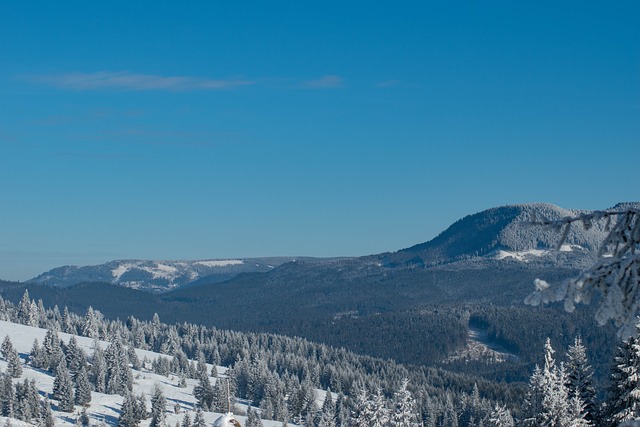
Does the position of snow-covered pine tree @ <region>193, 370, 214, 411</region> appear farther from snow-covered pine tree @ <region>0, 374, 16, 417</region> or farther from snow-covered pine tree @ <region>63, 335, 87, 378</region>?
snow-covered pine tree @ <region>0, 374, 16, 417</region>

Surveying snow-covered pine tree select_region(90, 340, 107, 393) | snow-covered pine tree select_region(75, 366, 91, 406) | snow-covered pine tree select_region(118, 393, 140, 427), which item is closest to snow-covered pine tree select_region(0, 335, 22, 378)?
snow-covered pine tree select_region(90, 340, 107, 393)

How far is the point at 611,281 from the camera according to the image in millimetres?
8672

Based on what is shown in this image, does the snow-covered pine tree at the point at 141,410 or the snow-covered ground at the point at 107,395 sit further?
the snow-covered ground at the point at 107,395

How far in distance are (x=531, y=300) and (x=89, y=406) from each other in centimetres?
11428

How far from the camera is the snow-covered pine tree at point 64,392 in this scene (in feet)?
356

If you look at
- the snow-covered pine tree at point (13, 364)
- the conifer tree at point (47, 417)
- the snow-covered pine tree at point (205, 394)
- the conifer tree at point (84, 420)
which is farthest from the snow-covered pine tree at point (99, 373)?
the conifer tree at point (47, 417)

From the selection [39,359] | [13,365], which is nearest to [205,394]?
[13,365]

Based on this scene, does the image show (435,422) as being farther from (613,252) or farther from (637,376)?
(613,252)

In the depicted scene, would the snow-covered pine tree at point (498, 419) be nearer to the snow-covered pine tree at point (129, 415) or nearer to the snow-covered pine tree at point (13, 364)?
the snow-covered pine tree at point (129, 415)

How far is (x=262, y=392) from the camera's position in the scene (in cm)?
14112

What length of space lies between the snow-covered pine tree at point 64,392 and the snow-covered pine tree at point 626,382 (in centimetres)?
9053

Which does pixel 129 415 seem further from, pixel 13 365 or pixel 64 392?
pixel 13 365

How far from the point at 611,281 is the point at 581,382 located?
32.3m

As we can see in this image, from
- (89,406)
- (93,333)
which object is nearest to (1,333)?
(93,333)
